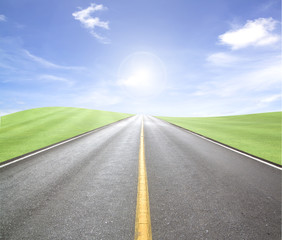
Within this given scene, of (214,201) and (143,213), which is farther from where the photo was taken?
(214,201)

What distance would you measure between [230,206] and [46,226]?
321 cm

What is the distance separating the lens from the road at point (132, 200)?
2268 mm

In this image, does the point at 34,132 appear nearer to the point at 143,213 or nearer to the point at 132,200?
the point at 132,200

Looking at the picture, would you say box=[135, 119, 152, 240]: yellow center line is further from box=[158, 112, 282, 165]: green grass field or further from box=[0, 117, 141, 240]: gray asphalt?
box=[158, 112, 282, 165]: green grass field

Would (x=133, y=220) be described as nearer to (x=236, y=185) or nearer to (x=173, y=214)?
(x=173, y=214)

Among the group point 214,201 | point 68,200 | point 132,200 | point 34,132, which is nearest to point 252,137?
point 214,201

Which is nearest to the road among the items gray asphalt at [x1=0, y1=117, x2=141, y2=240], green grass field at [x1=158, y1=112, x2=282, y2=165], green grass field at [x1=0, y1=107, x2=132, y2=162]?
gray asphalt at [x1=0, y1=117, x2=141, y2=240]

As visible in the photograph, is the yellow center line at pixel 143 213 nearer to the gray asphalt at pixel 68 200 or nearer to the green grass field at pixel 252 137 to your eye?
the gray asphalt at pixel 68 200

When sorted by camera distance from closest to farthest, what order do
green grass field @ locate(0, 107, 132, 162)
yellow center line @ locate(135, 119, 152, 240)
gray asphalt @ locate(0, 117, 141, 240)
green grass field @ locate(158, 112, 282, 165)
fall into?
yellow center line @ locate(135, 119, 152, 240) → gray asphalt @ locate(0, 117, 141, 240) → green grass field @ locate(158, 112, 282, 165) → green grass field @ locate(0, 107, 132, 162)

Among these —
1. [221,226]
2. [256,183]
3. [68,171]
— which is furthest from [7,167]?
[256,183]

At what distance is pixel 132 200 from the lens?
10.00 feet

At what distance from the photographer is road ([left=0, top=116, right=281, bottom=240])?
7.44 feet

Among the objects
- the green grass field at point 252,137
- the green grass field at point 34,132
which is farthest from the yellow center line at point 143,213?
the green grass field at point 34,132

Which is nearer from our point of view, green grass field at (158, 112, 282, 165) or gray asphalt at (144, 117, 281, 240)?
gray asphalt at (144, 117, 281, 240)
